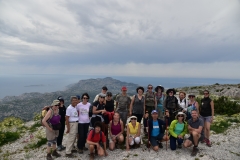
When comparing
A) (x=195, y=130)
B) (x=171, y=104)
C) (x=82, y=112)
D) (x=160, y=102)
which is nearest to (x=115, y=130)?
(x=82, y=112)

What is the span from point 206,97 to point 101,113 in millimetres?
5302

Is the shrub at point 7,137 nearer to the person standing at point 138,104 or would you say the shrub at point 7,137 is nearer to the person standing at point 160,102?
the person standing at point 138,104

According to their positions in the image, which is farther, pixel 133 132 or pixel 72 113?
pixel 133 132

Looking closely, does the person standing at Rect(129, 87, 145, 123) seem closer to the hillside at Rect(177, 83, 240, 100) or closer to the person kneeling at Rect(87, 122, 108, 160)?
the person kneeling at Rect(87, 122, 108, 160)

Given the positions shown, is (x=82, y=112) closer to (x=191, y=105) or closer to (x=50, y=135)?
(x=50, y=135)

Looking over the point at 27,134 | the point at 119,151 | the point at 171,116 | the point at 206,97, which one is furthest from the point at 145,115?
the point at 27,134

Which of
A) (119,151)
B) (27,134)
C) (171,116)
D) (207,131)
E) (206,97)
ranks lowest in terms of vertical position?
(27,134)

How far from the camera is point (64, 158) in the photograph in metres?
7.47

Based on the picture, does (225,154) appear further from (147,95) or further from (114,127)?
(114,127)

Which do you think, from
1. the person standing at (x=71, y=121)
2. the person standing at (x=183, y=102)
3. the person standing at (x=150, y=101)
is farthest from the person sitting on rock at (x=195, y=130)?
the person standing at (x=71, y=121)

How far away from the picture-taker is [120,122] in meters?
8.17

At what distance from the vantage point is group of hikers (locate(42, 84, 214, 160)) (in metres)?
7.43

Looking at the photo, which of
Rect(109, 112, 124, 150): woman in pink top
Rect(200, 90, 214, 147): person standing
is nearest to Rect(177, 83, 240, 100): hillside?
Rect(200, 90, 214, 147): person standing

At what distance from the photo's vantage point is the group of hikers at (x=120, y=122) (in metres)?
7.43
